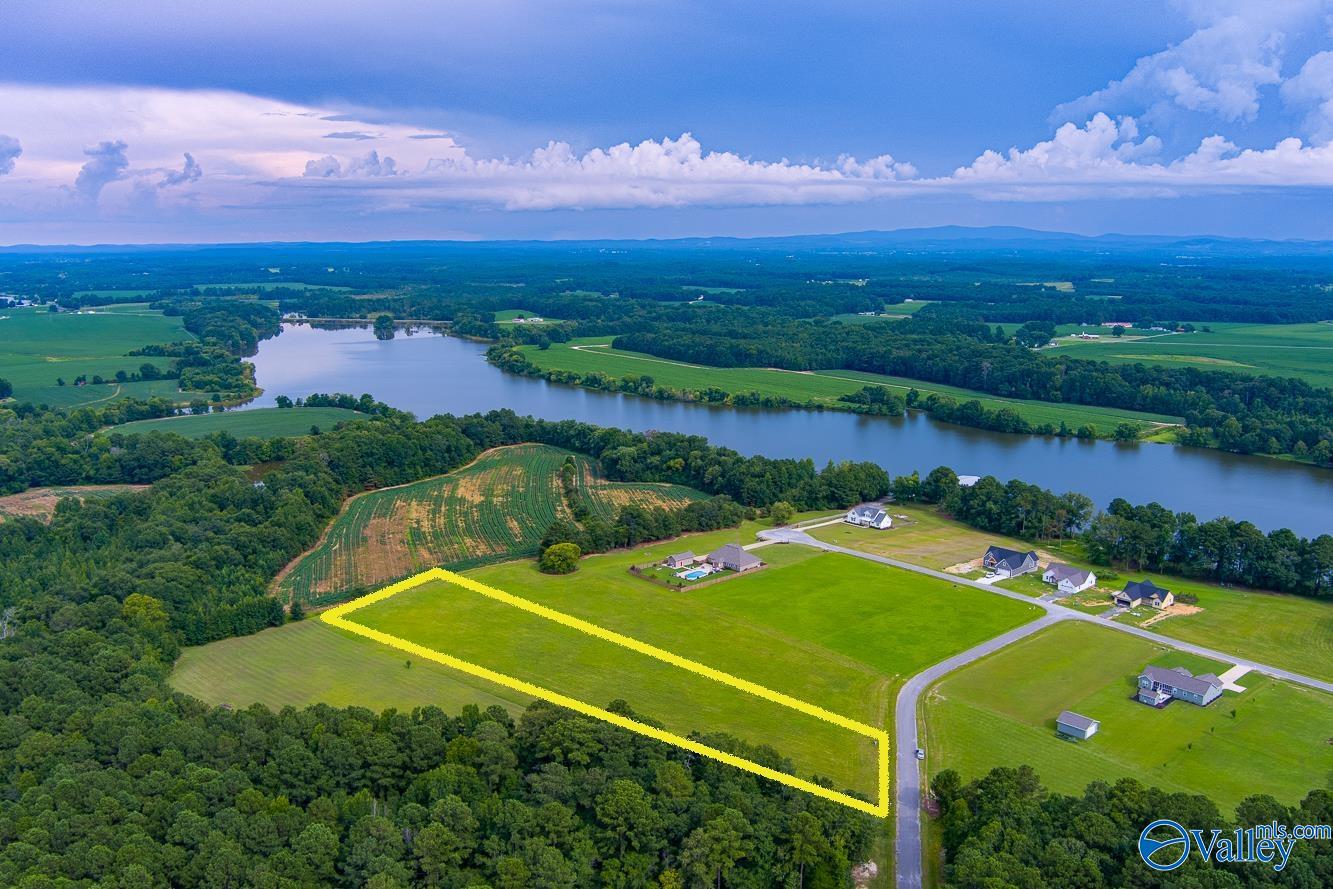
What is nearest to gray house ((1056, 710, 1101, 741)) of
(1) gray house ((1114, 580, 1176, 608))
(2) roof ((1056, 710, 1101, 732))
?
(2) roof ((1056, 710, 1101, 732))

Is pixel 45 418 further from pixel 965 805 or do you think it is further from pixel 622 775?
pixel 965 805

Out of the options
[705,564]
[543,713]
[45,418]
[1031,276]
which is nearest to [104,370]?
[45,418]

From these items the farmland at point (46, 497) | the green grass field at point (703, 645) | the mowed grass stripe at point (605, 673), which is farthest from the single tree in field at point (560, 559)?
the farmland at point (46, 497)

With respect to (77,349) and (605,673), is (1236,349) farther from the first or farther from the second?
(77,349)

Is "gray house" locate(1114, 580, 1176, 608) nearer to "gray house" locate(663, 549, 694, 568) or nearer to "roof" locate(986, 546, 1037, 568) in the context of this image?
"roof" locate(986, 546, 1037, 568)

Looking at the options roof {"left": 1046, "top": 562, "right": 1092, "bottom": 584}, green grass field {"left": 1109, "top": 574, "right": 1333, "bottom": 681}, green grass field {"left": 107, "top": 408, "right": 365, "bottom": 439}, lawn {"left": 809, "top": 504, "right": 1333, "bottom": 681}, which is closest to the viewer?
green grass field {"left": 1109, "top": 574, "right": 1333, "bottom": 681}

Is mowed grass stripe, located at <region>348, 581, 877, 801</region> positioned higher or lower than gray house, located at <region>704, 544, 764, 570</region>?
lower
